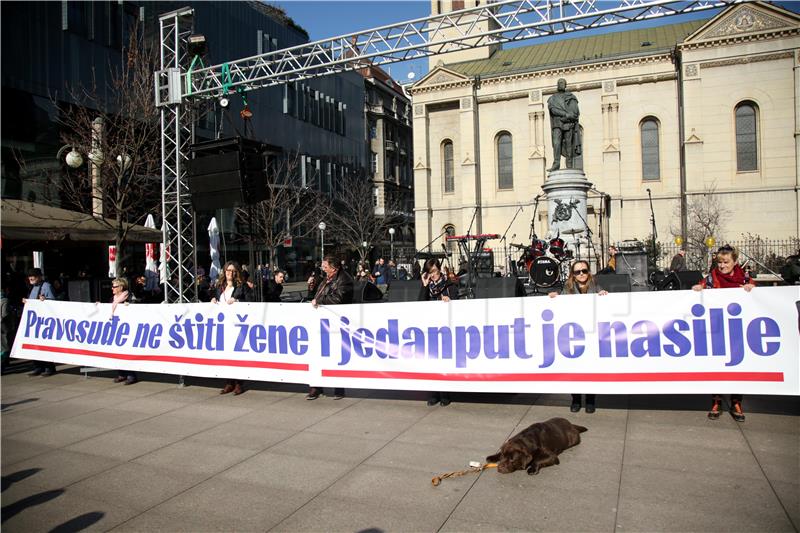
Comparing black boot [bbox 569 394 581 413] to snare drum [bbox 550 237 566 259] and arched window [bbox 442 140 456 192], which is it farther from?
arched window [bbox 442 140 456 192]

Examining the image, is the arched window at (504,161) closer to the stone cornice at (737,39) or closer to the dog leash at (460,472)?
the stone cornice at (737,39)

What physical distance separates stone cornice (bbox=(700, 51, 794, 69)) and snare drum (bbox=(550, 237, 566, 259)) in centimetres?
3434

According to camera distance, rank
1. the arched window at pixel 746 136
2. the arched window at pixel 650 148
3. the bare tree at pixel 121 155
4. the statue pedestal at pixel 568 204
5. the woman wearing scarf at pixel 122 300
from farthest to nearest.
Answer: the arched window at pixel 650 148, the arched window at pixel 746 136, the statue pedestal at pixel 568 204, the bare tree at pixel 121 155, the woman wearing scarf at pixel 122 300

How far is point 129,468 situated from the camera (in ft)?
17.0

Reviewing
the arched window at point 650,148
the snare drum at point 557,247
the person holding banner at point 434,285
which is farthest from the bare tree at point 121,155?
the arched window at point 650,148

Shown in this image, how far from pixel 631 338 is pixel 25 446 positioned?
649cm

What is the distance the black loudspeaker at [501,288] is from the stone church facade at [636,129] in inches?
1316

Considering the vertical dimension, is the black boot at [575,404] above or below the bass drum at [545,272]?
below

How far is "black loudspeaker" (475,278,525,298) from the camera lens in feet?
28.1

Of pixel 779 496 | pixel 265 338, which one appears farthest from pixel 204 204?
pixel 779 496

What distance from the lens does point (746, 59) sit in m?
43.1

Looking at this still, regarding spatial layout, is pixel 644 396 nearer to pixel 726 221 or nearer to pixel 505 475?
pixel 505 475

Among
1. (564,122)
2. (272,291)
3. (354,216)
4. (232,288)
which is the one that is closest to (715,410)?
(232,288)

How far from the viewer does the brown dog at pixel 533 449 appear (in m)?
4.70
